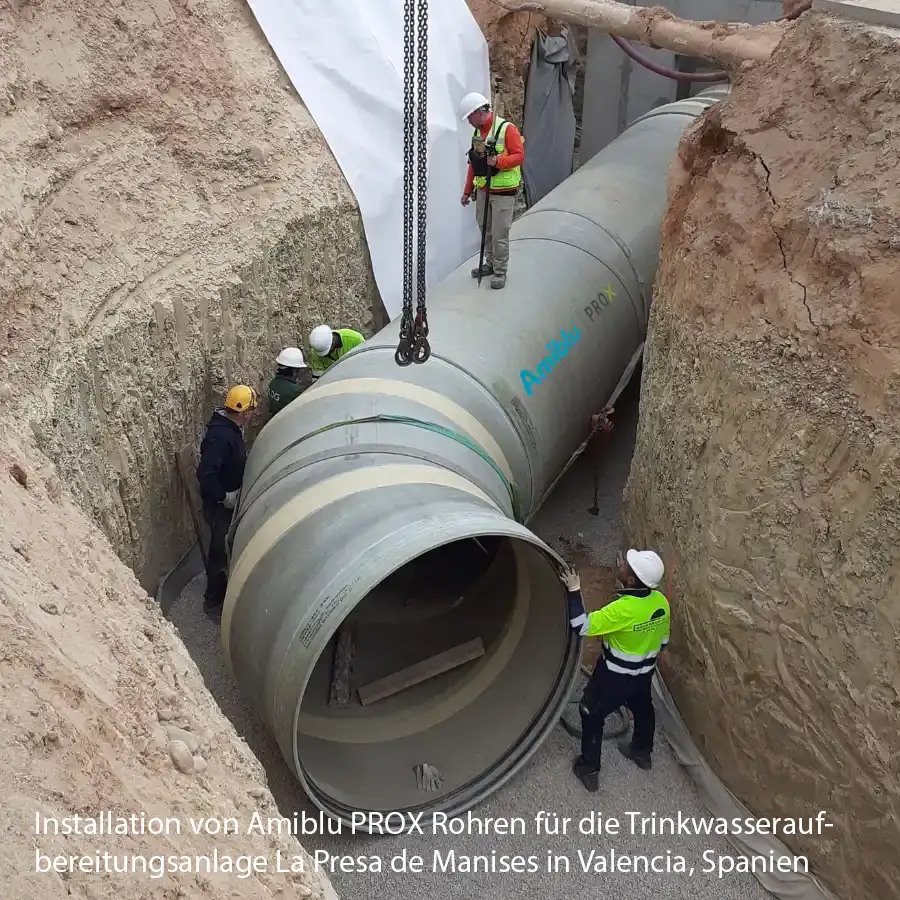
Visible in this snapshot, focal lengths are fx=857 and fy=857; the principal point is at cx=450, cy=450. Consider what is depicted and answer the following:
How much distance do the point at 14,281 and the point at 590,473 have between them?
14.7ft

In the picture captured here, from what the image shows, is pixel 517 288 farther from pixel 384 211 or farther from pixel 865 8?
pixel 865 8

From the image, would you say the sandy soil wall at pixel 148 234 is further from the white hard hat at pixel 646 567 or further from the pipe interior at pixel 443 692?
the white hard hat at pixel 646 567

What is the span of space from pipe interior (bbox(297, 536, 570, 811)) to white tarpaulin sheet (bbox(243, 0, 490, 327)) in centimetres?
271

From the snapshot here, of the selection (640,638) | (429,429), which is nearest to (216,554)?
(429,429)

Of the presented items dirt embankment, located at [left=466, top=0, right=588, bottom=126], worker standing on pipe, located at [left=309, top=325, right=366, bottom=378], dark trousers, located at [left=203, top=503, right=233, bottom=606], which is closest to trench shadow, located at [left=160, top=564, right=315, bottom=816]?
dark trousers, located at [left=203, top=503, right=233, bottom=606]

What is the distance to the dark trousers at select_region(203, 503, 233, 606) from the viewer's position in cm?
547

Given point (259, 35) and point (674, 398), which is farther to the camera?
point (259, 35)

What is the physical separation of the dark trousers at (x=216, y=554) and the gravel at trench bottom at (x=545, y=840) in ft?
0.85

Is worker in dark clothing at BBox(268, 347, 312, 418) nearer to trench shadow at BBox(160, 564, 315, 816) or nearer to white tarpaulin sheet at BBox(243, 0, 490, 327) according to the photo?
trench shadow at BBox(160, 564, 315, 816)

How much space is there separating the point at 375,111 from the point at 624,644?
4.56m

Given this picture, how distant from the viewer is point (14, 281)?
14.0 feet

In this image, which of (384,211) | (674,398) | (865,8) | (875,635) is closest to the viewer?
(875,635)

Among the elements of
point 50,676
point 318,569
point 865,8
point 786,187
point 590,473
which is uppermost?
point 865,8

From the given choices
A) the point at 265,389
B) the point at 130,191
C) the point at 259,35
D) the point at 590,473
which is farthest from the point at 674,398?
the point at 259,35
